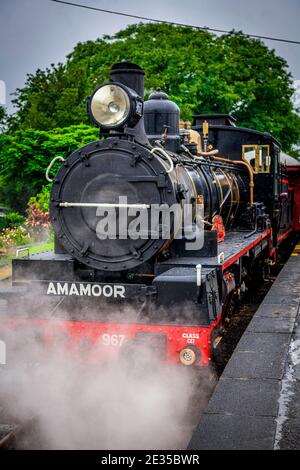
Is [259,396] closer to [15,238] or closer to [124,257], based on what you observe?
[124,257]

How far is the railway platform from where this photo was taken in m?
4.10

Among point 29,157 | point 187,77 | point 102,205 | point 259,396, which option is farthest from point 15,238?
point 187,77

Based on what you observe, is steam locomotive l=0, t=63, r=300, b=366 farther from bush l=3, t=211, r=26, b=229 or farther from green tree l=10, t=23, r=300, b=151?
green tree l=10, t=23, r=300, b=151

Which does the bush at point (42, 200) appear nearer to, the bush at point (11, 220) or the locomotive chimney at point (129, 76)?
the bush at point (11, 220)

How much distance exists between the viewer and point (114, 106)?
18.3 feet

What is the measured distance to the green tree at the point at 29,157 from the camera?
17359 millimetres

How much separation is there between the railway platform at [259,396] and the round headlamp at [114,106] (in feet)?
8.67

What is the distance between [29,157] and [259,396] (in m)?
14.1

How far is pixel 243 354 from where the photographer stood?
19.7 feet

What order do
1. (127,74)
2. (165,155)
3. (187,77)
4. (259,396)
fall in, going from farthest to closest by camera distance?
(187,77), (127,74), (165,155), (259,396)

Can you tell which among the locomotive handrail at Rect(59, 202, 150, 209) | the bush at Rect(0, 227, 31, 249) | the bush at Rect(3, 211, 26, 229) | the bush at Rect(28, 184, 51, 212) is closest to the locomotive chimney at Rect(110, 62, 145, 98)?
the locomotive handrail at Rect(59, 202, 150, 209)

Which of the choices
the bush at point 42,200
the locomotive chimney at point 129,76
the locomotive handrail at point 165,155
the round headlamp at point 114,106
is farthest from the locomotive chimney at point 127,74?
the bush at point 42,200

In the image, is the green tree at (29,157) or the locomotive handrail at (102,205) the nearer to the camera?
the locomotive handrail at (102,205)
